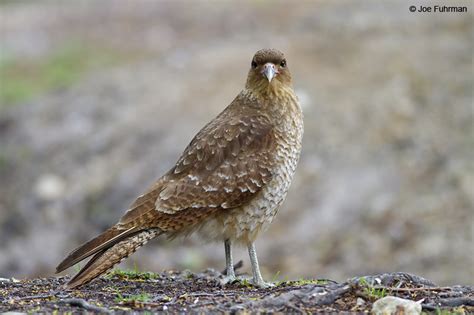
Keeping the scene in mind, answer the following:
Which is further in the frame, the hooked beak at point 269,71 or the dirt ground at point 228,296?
Result: the hooked beak at point 269,71

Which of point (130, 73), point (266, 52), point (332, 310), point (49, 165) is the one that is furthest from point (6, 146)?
point (332, 310)

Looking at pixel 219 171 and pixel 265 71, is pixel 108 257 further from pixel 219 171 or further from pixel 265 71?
pixel 265 71

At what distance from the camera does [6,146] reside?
23125mm

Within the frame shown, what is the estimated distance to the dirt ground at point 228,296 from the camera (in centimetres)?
751

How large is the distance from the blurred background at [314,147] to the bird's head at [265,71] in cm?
618

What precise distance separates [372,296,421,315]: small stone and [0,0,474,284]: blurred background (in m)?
7.59

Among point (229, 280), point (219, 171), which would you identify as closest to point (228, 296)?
point (229, 280)

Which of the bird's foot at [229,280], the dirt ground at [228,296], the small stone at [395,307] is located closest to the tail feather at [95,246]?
the dirt ground at [228,296]

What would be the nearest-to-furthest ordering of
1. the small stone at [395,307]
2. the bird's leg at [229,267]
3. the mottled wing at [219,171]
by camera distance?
the small stone at [395,307] < the mottled wing at [219,171] < the bird's leg at [229,267]

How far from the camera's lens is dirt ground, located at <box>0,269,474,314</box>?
7.51 metres

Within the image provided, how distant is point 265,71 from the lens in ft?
30.7

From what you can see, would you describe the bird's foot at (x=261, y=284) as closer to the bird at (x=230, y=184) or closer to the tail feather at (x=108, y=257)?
the bird at (x=230, y=184)

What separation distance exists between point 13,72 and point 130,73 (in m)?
8.87

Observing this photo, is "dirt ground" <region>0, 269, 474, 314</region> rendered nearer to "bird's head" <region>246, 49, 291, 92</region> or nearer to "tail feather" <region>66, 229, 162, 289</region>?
"tail feather" <region>66, 229, 162, 289</region>
